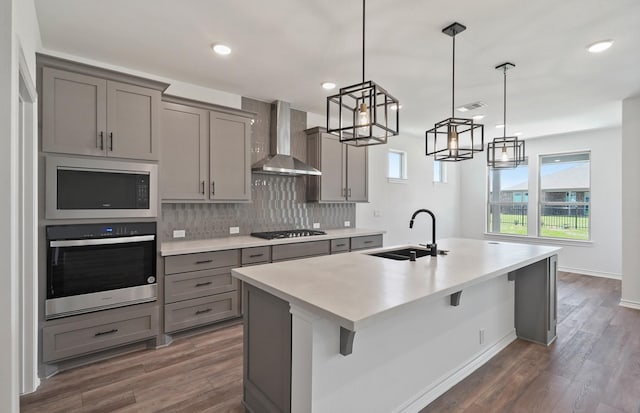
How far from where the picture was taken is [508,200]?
7.20 meters

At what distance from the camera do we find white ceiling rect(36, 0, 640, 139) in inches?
86.5

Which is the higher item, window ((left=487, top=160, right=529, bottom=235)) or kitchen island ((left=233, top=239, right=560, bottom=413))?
window ((left=487, top=160, right=529, bottom=235))

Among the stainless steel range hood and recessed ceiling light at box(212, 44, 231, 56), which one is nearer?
recessed ceiling light at box(212, 44, 231, 56)

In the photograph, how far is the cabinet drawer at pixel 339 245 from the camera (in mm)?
4199

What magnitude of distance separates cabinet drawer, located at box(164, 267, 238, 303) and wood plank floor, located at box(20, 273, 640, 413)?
17.3 inches

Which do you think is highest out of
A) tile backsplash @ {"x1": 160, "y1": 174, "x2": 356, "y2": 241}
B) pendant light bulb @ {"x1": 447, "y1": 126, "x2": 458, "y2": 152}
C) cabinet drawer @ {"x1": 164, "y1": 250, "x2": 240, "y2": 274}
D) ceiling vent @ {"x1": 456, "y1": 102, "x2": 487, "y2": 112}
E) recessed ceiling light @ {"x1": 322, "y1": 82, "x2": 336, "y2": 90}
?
recessed ceiling light @ {"x1": 322, "y1": 82, "x2": 336, "y2": 90}

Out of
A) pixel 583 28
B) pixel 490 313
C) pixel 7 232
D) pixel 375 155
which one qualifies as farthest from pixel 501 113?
pixel 7 232

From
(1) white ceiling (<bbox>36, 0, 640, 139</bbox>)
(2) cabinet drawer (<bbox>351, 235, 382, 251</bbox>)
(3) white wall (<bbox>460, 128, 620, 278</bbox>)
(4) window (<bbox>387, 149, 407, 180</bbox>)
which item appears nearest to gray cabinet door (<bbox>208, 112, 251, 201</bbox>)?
(1) white ceiling (<bbox>36, 0, 640, 139</bbox>)

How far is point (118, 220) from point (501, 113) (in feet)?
16.6

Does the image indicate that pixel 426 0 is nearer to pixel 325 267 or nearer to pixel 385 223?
pixel 325 267

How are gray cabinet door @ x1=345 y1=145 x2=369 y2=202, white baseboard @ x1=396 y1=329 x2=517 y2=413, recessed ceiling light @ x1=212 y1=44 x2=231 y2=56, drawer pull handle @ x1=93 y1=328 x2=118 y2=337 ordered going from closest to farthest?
white baseboard @ x1=396 y1=329 x2=517 y2=413, drawer pull handle @ x1=93 y1=328 x2=118 y2=337, recessed ceiling light @ x1=212 y1=44 x2=231 y2=56, gray cabinet door @ x1=345 y1=145 x2=369 y2=202

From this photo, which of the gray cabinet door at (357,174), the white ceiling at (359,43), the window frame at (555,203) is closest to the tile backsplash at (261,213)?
the gray cabinet door at (357,174)

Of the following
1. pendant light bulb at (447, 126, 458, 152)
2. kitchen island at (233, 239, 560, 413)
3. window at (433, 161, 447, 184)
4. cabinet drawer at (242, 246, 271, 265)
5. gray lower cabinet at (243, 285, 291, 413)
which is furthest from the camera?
window at (433, 161, 447, 184)

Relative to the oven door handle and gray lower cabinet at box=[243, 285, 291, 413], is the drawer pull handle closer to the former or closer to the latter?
the oven door handle
